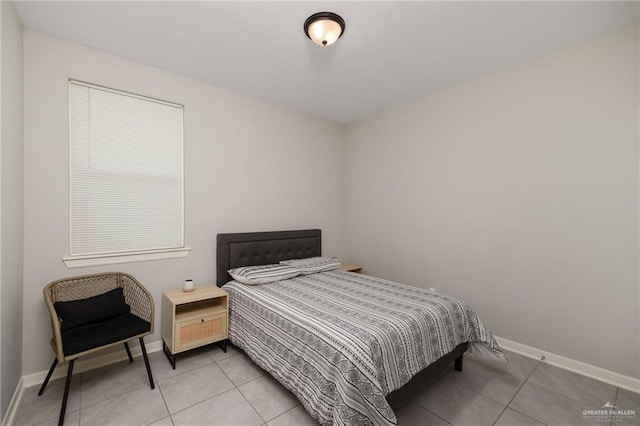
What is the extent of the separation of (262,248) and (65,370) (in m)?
1.95

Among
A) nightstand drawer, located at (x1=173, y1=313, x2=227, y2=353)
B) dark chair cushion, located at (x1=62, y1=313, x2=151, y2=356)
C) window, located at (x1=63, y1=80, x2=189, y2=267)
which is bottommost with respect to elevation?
nightstand drawer, located at (x1=173, y1=313, x2=227, y2=353)

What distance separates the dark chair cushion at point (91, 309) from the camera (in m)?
1.97

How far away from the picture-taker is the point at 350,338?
5.33ft

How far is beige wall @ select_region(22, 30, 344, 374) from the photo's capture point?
6.97 ft

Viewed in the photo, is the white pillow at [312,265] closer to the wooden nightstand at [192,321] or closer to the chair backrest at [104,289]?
the wooden nightstand at [192,321]

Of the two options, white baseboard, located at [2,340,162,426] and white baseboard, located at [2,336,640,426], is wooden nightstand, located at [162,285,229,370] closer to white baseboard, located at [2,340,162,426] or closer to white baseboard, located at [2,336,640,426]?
white baseboard, located at [2,340,162,426]

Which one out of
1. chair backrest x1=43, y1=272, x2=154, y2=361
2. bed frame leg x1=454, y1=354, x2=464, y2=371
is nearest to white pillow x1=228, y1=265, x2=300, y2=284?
chair backrest x1=43, y1=272, x2=154, y2=361

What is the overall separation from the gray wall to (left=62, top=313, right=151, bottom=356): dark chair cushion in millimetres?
300

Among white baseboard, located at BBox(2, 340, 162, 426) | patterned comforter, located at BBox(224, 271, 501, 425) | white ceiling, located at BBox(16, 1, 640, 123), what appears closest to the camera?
patterned comforter, located at BBox(224, 271, 501, 425)

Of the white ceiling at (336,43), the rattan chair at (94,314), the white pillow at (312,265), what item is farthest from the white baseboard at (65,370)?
the white ceiling at (336,43)

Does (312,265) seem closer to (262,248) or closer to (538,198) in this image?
(262,248)

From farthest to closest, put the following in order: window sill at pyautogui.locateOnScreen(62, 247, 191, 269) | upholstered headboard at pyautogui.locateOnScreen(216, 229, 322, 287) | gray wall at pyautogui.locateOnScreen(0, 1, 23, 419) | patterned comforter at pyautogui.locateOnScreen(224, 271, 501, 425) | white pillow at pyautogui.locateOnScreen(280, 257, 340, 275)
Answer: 1. white pillow at pyautogui.locateOnScreen(280, 257, 340, 275)
2. upholstered headboard at pyautogui.locateOnScreen(216, 229, 322, 287)
3. window sill at pyautogui.locateOnScreen(62, 247, 191, 269)
4. gray wall at pyautogui.locateOnScreen(0, 1, 23, 419)
5. patterned comforter at pyautogui.locateOnScreen(224, 271, 501, 425)

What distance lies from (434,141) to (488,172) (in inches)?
28.5

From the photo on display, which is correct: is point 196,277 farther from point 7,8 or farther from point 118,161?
point 7,8
